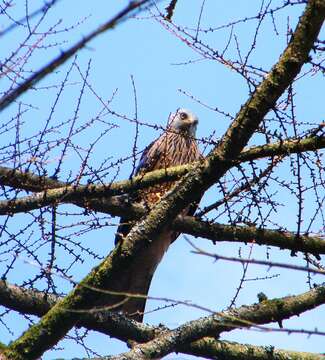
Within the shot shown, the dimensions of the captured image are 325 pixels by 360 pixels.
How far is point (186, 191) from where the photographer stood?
346 centimetres

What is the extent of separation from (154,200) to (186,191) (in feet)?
5.65

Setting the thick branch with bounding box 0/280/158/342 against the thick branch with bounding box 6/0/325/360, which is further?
the thick branch with bounding box 0/280/158/342

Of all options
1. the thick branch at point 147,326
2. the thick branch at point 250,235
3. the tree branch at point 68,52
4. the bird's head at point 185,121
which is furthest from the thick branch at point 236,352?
the bird's head at point 185,121

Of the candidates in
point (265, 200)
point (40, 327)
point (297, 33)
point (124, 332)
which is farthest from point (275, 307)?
point (297, 33)

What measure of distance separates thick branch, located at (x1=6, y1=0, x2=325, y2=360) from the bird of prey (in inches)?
33.9

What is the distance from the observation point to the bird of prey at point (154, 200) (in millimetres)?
4966

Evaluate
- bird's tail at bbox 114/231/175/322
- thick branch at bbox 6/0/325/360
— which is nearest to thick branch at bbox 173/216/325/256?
thick branch at bbox 6/0/325/360

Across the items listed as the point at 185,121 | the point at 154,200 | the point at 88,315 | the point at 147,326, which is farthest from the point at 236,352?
the point at 185,121

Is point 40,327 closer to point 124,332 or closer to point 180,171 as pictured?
point 124,332

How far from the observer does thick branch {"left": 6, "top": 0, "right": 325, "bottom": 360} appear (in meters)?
3.15

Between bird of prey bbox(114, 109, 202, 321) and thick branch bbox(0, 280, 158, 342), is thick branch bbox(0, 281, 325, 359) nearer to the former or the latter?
thick branch bbox(0, 280, 158, 342)

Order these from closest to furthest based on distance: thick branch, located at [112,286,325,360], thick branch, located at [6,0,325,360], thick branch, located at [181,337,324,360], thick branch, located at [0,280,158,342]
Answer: thick branch, located at [6,0,325,360]
thick branch, located at [112,286,325,360]
thick branch, located at [181,337,324,360]
thick branch, located at [0,280,158,342]

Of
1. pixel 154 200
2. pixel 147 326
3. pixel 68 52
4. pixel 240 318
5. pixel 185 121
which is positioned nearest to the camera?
pixel 68 52

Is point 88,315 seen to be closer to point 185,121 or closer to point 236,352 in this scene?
point 236,352
